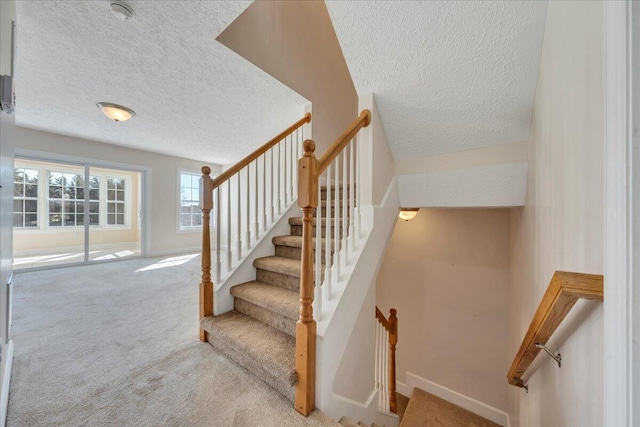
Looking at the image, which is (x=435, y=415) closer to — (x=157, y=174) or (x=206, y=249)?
(x=206, y=249)

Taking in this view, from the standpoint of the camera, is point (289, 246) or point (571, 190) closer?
point (571, 190)

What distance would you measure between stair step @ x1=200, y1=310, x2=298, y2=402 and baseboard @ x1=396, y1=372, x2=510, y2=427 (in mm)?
2900

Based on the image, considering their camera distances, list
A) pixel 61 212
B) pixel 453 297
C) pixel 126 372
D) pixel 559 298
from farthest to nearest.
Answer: pixel 61 212, pixel 453 297, pixel 126 372, pixel 559 298

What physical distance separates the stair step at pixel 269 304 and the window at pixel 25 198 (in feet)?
17.3

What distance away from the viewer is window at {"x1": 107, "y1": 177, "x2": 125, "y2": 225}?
512cm

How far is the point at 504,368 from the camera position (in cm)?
285

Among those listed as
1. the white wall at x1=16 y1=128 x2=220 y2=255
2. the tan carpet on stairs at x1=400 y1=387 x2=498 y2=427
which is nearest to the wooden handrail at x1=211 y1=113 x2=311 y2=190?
the tan carpet on stairs at x1=400 y1=387 x2=498 y2=427

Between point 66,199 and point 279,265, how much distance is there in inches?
205

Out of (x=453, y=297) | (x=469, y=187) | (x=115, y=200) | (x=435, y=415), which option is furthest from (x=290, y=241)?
(x=115, y=200)

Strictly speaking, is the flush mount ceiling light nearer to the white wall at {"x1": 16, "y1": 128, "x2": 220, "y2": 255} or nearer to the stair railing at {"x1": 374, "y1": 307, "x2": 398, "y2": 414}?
the white wall at {"x1": 16, "y1": 128, "x2": 220, "y2": 255}

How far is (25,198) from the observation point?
4.40 meters

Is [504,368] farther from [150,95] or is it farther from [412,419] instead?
[150,95]

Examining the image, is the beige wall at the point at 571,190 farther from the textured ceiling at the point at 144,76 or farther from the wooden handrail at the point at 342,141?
the textured ceiling at the point at 144,76

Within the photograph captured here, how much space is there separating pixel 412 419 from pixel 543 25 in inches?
150
